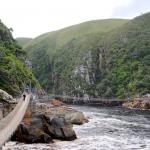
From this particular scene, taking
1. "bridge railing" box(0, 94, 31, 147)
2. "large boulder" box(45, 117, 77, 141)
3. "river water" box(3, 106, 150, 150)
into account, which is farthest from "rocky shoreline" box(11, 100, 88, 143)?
"bridge railing" box(0, 94, 31, 147)

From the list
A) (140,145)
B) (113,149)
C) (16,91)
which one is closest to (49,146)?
(113,149)

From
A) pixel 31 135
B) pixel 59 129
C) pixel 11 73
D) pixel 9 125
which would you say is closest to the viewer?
pixel 9 125

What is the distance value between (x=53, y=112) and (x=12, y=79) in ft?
82.0

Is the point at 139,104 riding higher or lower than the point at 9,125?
higher

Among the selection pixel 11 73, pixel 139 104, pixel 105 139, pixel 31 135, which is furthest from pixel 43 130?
pixel 139 104

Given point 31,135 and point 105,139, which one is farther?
point 105,139

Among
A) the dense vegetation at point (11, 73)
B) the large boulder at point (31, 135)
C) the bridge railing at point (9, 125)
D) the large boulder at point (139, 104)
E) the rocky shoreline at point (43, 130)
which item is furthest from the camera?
the large boulder at point (139, 104)

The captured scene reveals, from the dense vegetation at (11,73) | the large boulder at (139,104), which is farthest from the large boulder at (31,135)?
the large boulder at (139,104)

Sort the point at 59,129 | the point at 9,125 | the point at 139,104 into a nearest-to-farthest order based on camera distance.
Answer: the point at 9,125 → the point at 59,129 → the point at 139,104

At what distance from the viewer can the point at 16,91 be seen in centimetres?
9575

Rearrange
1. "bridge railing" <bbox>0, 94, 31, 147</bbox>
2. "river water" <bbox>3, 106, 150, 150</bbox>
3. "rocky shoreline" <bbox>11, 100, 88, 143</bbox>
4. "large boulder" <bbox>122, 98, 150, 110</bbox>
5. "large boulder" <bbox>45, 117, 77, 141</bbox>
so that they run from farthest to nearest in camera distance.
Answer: "large boulder" <bbox>122, 98, 150, 110</bbox>, "large boulder" <bbox>45, 117, 77, 141</bbox>, "rocky shoreline" <bbox>11, 100, 88, 143</bbox>, "river water" <bbox>3, 106, 150, 150</bbox>, "bridge railing" <bbox>0, 94, 31, 147</bbox>

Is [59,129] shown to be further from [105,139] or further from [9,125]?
[9,125]

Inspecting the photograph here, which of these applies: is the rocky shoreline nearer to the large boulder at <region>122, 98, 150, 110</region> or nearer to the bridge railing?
the bridge railing

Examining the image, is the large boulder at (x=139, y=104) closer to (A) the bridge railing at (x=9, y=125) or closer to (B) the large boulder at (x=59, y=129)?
(B) the large boulder at (x=59, y=129)
